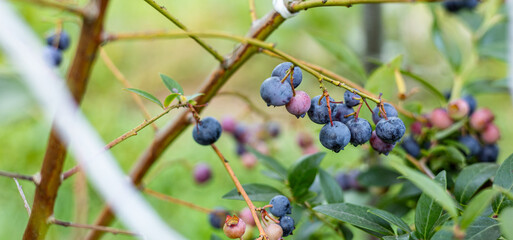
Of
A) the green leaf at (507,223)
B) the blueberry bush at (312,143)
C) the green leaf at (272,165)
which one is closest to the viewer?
the green leaf at (507,223)

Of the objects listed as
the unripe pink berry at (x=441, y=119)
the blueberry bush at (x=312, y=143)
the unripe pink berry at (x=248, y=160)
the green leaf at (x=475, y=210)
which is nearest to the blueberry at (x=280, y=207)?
the blueberry bush at (x=312, y=143)

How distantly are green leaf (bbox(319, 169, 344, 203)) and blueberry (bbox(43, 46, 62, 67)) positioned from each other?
0.54 m

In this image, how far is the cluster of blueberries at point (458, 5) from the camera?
111 cm

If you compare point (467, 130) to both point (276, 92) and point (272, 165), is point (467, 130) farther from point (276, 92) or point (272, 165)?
point (276, 92)

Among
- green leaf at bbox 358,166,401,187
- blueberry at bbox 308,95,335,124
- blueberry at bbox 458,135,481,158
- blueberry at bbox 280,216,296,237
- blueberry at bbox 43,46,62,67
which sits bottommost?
green leaf at bbox 358,166,401,187

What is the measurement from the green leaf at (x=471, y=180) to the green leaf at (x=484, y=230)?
128 millimetres

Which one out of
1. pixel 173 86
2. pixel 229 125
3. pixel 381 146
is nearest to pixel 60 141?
pixel 173 86

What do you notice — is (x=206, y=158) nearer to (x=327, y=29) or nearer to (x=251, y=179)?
(x=251, y=179)

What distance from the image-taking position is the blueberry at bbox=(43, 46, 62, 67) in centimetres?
86

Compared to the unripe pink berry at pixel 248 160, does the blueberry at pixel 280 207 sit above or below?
above

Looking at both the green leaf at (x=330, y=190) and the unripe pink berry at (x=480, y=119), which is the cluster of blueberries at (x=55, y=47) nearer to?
the green leaf at (x=330, y=190)

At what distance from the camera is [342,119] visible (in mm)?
552

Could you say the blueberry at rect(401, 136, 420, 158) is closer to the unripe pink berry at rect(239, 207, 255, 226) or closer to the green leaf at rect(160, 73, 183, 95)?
the unripe pink berry at rect(239, 207, 255, 226)

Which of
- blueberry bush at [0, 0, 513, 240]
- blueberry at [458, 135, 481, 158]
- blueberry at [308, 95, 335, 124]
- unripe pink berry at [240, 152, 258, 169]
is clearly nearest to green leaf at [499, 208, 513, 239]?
blueberry bush at [0, 0, 513, 240]
